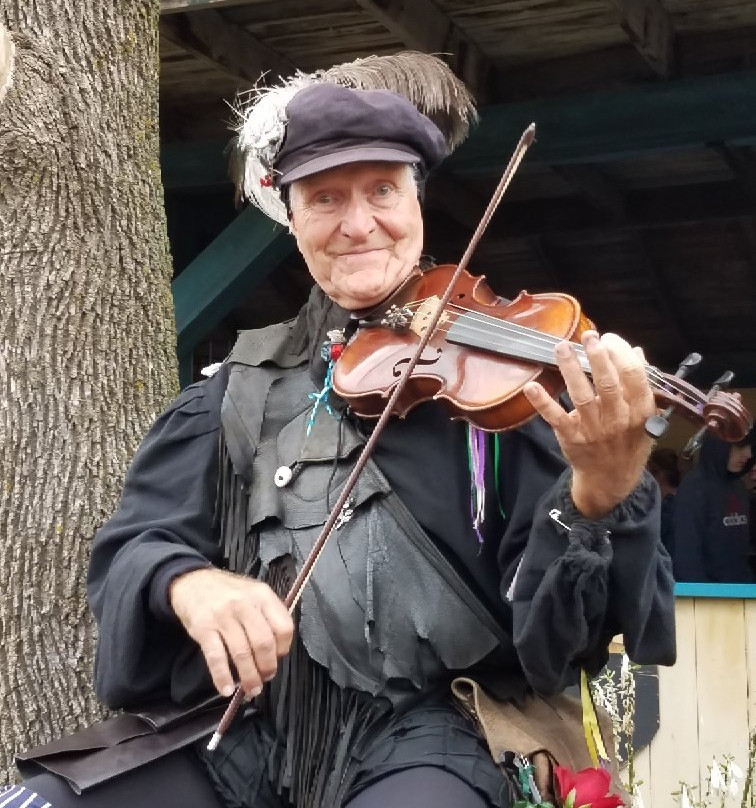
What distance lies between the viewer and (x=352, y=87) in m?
2.18

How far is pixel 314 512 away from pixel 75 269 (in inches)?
35.8

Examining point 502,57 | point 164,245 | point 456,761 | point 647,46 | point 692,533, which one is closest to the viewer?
point 456,761

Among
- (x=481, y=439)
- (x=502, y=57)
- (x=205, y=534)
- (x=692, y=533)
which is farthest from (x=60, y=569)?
(x=692, y=533)

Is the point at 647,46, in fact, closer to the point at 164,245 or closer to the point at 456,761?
the point at 164,245

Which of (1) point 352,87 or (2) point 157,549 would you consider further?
(1) point 352,87

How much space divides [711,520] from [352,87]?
4016mm

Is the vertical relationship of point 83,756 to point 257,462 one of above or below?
below

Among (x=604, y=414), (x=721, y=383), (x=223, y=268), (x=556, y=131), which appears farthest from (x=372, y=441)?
(x=556, y=131)

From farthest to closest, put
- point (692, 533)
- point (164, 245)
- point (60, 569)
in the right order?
1. point (692, 533)
2. point (164, 245)
3. point (60, 569)

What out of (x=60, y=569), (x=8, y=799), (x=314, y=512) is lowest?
(x=8, y=799)

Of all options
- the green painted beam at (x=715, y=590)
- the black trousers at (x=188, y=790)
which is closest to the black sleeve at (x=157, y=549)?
the black trousers at (x=188, y=790)

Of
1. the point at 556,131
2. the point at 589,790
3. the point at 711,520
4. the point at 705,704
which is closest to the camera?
the point at 589,790

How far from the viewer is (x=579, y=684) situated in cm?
197

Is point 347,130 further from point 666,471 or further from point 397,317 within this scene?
point 666,471
